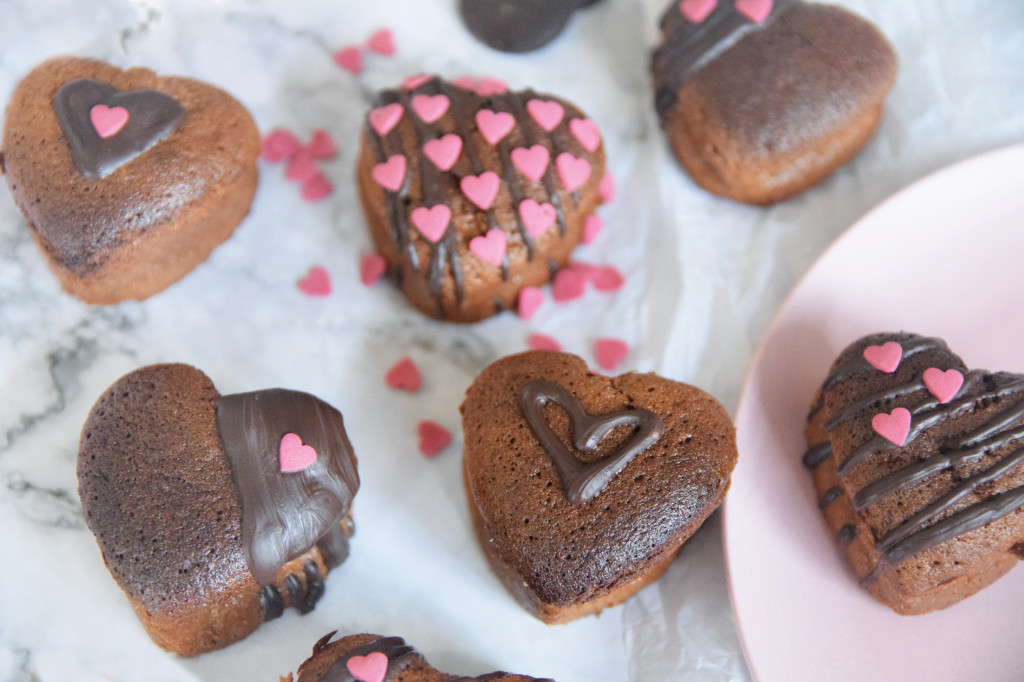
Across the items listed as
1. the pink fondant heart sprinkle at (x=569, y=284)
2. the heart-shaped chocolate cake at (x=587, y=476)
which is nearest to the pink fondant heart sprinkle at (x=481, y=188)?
the pink fondant heart sprinkle at (x=569, y=284)

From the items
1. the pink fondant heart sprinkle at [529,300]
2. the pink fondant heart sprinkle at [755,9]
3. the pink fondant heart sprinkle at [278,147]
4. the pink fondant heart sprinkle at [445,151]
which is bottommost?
the pink fondant heart sprinkle at [529,300]

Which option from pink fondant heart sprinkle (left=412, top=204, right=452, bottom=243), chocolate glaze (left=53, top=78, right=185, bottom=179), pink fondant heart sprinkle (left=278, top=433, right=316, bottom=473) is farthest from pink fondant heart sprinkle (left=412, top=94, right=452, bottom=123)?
pink fondant heart sprinkle (left=278, top=433, right=316, bottom=473)

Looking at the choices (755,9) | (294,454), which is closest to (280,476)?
(294,454)

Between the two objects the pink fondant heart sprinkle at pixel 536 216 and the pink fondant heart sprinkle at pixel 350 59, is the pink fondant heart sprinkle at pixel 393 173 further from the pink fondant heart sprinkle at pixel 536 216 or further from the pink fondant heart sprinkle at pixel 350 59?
the pink fondant heart sprinkle at pixel 350 59

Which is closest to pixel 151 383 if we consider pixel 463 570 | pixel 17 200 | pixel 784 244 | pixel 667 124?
pixel 17 200

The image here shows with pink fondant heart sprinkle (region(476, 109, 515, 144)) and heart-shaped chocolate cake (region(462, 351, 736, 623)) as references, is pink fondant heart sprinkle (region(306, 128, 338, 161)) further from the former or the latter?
heart-shaped chocolate cake (region(462, 351, 736, 623))

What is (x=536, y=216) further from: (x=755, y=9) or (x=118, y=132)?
(x=118, y=132)
